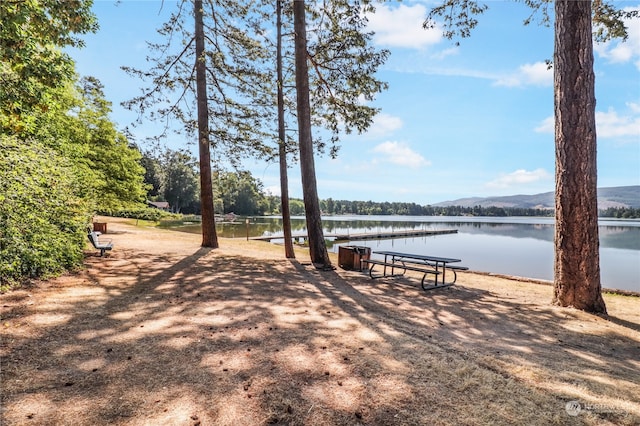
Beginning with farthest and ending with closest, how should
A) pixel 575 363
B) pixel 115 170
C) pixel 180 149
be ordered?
pixel 115 170, pixel 180 149, pixel 575 363

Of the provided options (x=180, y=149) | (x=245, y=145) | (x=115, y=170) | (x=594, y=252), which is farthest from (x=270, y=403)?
(x=115, y=170)

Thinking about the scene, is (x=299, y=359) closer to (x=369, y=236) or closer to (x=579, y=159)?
(x=579, y=159)

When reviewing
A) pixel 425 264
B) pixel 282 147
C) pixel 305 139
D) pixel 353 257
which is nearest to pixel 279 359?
pixel 425 264

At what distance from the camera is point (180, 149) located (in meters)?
11.4

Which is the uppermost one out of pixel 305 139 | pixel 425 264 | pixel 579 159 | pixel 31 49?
pixel 31 49

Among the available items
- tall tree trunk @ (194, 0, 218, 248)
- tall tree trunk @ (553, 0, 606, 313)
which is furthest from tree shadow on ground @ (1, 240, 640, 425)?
tall tree trunk @ (194, 0, 218, 248)

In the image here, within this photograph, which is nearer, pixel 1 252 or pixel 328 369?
pixel 328 369

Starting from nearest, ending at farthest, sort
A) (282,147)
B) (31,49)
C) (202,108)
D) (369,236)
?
(31,49) → (282,147) → (202,108) → (369,236)

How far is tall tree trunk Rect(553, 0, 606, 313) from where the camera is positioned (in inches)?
215

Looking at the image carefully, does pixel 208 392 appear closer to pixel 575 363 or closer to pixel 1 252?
pixel 575 363

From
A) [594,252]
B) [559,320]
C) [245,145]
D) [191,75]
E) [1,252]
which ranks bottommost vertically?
[559,320]

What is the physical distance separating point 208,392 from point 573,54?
24.1ft

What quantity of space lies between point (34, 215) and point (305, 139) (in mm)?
5999

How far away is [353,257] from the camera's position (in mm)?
9117
